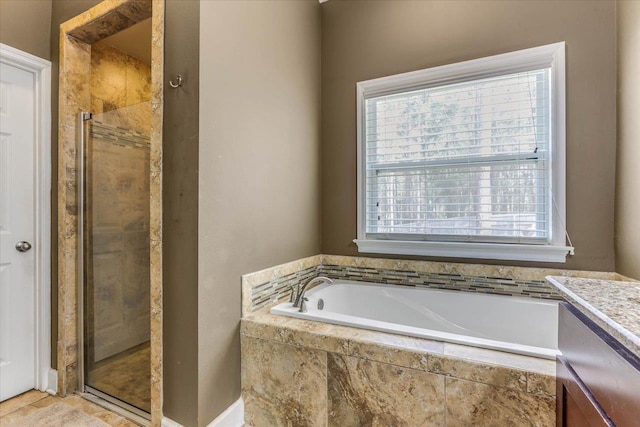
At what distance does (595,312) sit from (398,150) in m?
1.76

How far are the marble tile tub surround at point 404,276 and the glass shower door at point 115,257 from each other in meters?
0.73

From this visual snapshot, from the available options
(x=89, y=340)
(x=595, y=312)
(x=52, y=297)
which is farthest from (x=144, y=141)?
(x=595, y=312)

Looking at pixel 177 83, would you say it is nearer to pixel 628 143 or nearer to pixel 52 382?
pixel 52 382

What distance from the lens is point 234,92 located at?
64.1 inches

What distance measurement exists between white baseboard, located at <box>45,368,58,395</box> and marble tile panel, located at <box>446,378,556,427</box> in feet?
7.37

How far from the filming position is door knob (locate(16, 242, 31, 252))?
1835 millimetres

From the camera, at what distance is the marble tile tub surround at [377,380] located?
3.66 ft

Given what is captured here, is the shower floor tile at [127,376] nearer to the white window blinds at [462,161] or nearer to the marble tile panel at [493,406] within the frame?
the marble tile panel at [493,406]

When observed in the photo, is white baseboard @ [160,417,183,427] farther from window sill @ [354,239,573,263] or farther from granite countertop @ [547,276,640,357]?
granite countertop @ [547,276,640,357]

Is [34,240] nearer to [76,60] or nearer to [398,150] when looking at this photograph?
[76,60]

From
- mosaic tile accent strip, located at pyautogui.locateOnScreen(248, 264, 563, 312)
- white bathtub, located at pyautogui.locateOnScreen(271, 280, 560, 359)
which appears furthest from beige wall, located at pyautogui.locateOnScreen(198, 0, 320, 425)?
white bathtub, located at pyautogui.locateOnScreen(271, 280, 560, 359)

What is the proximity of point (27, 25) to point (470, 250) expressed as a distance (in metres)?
3.15

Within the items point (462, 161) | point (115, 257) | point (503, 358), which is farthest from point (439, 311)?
point (115, 257)

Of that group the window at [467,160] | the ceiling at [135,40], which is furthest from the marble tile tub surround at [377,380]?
the ceiling at [135,40]
